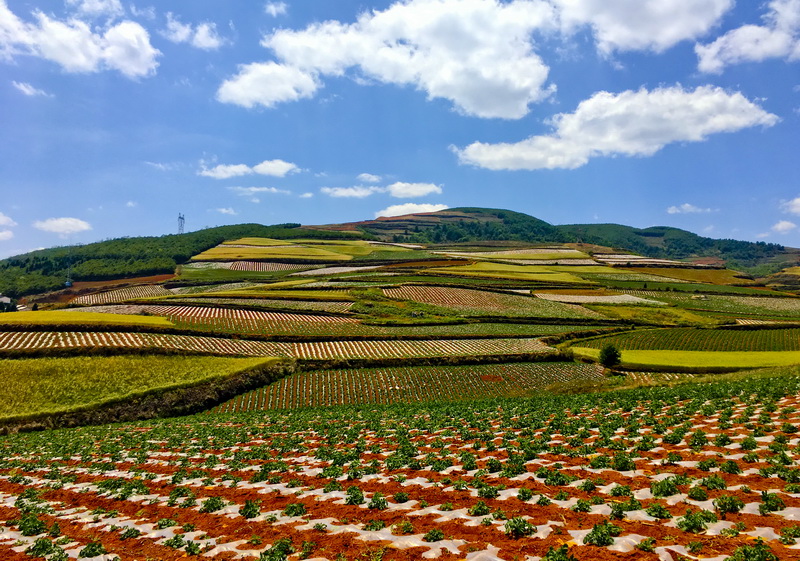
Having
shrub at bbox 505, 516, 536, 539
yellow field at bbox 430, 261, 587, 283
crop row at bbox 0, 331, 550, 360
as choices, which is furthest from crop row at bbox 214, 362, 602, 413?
yellow field at bbox 430, 261, 587, 283

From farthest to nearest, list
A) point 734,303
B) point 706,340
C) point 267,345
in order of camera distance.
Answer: point 734,303 < point 706,340 < point 267,345

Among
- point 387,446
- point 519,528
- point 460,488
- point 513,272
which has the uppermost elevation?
point 513,272

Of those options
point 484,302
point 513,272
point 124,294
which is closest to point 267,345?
point 484,302

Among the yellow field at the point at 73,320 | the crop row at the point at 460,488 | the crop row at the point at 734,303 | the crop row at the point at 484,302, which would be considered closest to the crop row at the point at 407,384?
the crop row at the point at 460,488

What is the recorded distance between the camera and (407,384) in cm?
4822

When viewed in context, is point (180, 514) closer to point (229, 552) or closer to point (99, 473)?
point (229, 552)

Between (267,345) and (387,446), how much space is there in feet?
147

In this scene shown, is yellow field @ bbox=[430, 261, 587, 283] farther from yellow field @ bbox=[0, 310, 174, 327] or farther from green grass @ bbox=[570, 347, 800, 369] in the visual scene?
yellow field @ bbox=[0, 310, 174, 327]

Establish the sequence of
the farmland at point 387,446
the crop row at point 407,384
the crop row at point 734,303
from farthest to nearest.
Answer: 1. the crop row at point 734,303
2. the crop row at point 407,384
3. the farmland at point 387,446

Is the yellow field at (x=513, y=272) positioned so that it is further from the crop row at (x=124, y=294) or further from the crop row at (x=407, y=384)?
the crop row at (x=407, y=384)

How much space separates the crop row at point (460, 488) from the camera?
32.7 ft

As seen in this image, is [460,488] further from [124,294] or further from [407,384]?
[124,294]

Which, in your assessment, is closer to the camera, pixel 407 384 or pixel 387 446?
pixel 387 446

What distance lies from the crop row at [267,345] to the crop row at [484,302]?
2611cm
